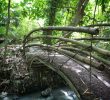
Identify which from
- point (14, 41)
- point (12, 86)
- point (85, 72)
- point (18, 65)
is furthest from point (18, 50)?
point (85, 72)

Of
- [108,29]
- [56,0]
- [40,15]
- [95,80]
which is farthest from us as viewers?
[40,15]

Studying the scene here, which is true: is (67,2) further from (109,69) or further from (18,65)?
(109,69)

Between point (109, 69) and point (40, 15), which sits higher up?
point (40, 15)

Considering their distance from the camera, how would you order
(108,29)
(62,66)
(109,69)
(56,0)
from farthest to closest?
(56,0) < (108,29) < (62,66) < (109,69)

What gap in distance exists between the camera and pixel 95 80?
371 cm

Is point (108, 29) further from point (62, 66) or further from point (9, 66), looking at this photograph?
point (9, 66)

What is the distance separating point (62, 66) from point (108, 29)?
1.85 meters

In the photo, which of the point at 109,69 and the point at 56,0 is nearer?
the point at 109,69

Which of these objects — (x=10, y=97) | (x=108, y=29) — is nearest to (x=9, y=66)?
(x=10, y=97)

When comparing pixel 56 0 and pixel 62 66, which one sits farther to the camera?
pixel 56 0

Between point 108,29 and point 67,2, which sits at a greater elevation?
point 67,2

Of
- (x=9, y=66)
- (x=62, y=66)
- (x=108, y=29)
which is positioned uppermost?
(x=108, y=29)

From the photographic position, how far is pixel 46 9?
8.73 m

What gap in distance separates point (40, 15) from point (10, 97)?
12.4 feet
